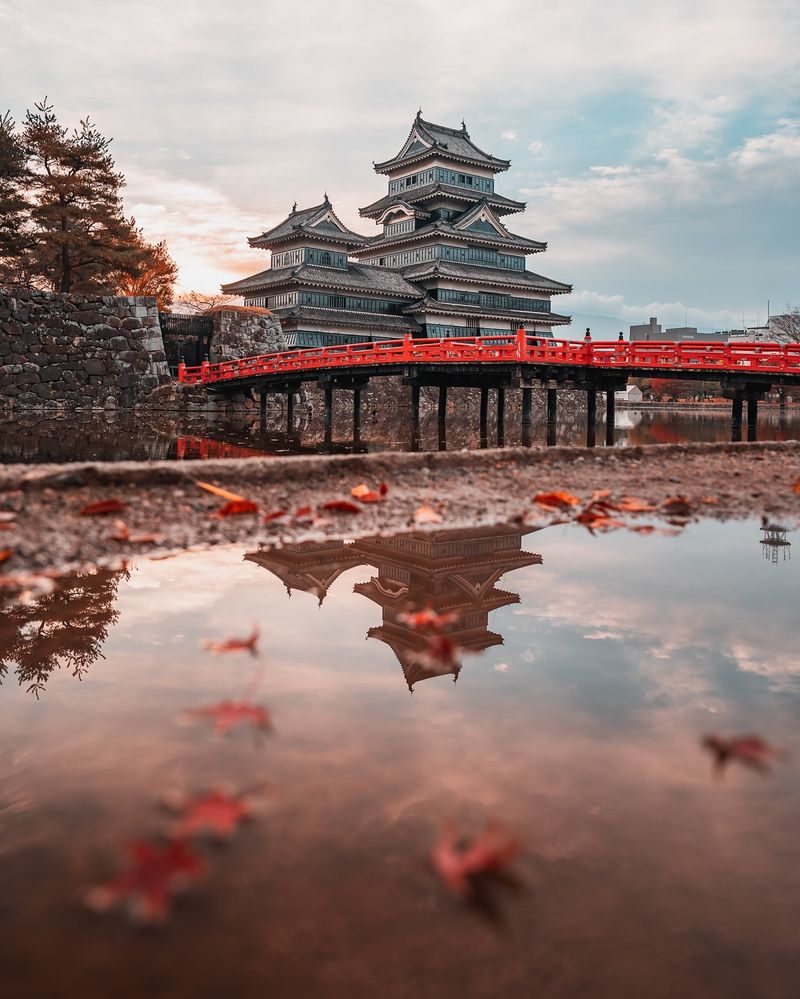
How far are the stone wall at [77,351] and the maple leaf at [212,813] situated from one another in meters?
28.1

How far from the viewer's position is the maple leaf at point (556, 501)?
595 centimetres

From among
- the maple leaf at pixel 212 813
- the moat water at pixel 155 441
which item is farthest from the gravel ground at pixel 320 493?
the moat water at pixel 155 441

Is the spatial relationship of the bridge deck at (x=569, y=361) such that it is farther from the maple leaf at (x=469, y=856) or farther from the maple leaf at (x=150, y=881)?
the maple leaf at (x=150, y=881)

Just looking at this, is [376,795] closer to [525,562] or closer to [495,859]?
[495,859]

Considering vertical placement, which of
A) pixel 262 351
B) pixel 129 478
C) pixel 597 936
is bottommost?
pixel 597 936

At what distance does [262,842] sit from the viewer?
5.21 ft

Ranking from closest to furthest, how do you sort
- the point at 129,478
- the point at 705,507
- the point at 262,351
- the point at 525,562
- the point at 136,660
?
the point at 136,660, the point at 525,562, the point at 129,478, the point at 705,507, the point at 262,351

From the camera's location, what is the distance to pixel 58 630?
2951 millimetres

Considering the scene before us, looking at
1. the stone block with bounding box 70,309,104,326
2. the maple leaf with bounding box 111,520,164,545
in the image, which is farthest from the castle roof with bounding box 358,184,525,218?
the maple leaf with bounding box 111,520,164,545

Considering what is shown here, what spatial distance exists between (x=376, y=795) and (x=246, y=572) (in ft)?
7.41

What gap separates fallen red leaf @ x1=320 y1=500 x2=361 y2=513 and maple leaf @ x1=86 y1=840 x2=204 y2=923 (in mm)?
3782

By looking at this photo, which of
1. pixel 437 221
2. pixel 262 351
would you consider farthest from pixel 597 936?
pixel 437 221

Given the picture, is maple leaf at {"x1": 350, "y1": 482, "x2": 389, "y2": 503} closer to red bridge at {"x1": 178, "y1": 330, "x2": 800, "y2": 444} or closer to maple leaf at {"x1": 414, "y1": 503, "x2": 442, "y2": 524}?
maple leaf at {"x1": 414, "y1": 503, "x2": 442, "y2": 524}

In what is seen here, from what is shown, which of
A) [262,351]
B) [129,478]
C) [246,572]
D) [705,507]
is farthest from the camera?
[262,351]
